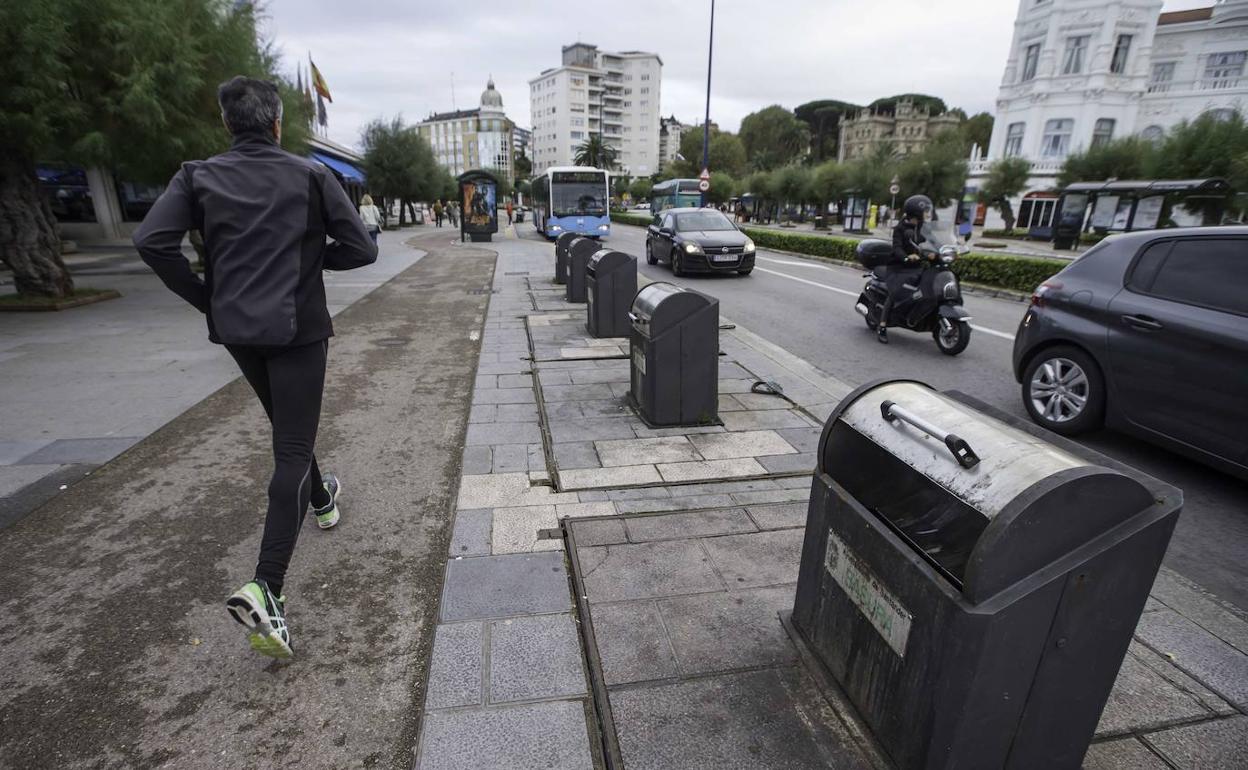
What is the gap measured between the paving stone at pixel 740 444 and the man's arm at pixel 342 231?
2.49 metres

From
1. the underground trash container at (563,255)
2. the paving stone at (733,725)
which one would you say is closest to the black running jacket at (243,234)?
the paving stone at (733,725)

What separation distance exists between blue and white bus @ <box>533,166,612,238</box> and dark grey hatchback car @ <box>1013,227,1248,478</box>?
2104 cm

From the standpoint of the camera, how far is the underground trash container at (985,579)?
56.8 inches

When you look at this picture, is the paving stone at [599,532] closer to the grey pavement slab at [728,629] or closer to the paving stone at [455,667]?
the grey pavement slab at [728,629]

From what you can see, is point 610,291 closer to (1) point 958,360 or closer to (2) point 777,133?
(1) point 958,360

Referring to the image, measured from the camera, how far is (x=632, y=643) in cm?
239

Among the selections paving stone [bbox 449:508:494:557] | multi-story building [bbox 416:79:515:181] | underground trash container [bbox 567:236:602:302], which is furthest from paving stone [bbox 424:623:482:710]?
multi-story building [bbox 416:79:515:181]

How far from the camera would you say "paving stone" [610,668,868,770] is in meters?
1.90

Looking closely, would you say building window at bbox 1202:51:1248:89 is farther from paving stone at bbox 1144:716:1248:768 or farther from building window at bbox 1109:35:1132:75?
paving stone at bbox 1144:716:1248:768

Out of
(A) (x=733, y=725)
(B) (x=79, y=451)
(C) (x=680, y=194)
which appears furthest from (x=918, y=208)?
(C) (x=680, y=194)

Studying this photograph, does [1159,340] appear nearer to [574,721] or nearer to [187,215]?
[574,721]

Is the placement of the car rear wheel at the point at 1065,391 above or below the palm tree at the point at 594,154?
below

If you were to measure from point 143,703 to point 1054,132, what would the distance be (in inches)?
2158

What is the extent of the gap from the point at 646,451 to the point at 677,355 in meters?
0.76
